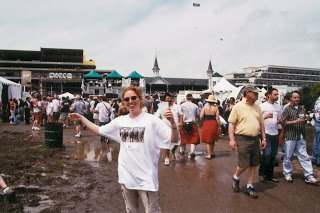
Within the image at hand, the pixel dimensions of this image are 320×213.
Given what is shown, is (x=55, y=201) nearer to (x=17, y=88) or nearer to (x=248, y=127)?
(x=248, y=127)

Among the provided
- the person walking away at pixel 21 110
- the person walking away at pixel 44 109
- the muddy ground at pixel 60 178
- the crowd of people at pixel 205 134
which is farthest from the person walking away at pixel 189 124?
the person walking away at pixel 21 110

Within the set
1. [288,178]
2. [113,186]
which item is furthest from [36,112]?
[288,178]

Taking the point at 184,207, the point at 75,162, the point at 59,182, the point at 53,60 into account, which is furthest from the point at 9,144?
the point at 53,60

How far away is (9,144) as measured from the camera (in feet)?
41.9

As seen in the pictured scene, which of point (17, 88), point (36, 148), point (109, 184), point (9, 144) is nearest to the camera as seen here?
point (109, 184)

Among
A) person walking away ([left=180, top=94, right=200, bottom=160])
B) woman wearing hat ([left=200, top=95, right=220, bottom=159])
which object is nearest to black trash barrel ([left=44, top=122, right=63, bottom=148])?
person walking away ([left=180, top=94, right=200, bottom=160])

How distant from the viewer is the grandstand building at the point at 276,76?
437ft

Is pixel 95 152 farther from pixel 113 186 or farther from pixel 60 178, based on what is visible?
pixel 113 186

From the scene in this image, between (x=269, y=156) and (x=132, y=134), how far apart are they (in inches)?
180

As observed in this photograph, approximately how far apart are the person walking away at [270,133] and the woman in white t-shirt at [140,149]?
406cm

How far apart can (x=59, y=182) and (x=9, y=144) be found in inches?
252

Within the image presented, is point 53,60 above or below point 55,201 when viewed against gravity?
above

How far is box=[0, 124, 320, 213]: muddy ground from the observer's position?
5758 mm

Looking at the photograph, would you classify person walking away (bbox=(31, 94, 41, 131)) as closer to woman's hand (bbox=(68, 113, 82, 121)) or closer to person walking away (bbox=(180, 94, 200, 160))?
person walking away (bbox=(180, 94, 200, 160))
